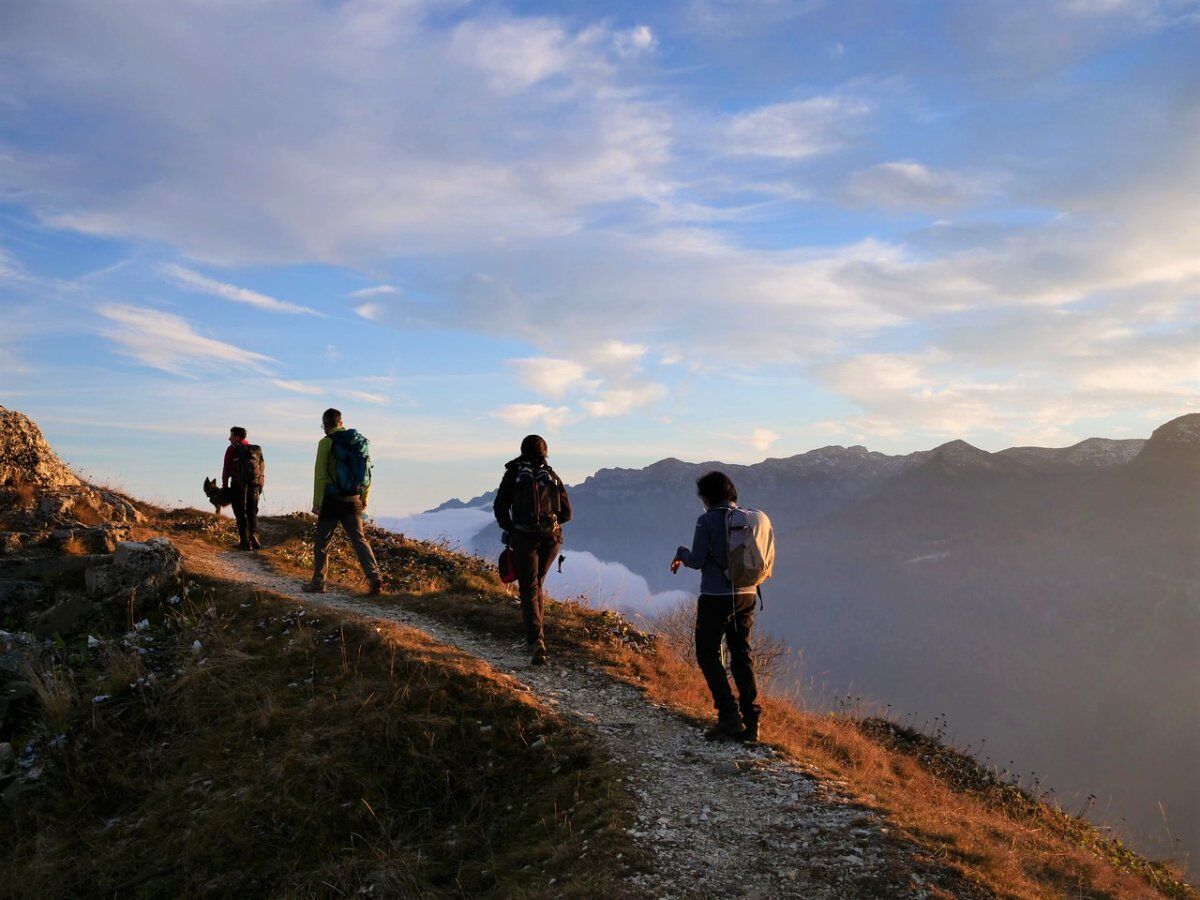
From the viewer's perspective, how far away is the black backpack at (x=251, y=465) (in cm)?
1736

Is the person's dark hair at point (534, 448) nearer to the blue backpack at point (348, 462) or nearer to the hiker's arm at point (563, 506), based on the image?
the hiker's arm at point (563, 506)

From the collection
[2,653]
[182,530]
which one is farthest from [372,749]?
[182,530]

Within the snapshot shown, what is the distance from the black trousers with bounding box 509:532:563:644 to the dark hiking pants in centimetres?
376

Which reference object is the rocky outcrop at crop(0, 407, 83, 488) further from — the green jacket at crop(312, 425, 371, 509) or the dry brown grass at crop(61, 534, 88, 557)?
the green jacket at crop(312, 425, 371, 509)

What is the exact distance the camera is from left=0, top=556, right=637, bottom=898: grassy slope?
21.8 feet

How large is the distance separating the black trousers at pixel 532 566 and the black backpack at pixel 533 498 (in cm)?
16

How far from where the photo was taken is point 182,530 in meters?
19.3

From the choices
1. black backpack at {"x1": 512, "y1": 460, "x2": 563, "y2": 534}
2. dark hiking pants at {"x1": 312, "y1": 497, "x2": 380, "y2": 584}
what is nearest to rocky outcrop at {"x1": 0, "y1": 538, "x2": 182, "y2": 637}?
dark hiking pants at {"x1": 312, "y1": 497, "x2": 380, "y2": 584}

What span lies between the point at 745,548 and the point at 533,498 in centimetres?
318

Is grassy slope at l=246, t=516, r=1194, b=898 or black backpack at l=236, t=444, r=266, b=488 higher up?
black backpack at l=236, t=444, r=266, b=488

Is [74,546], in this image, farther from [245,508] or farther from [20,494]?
[245,508]

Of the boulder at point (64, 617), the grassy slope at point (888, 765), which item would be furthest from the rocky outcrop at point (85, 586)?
the grassy slope at point (888, 765)

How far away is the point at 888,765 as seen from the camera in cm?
1155

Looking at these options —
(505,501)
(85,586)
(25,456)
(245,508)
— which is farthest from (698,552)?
(25,456)
